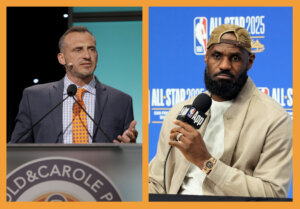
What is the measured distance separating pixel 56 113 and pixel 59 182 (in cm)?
56

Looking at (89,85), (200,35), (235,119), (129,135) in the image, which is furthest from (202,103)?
(200,35)

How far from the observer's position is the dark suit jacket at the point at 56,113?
9.67ft

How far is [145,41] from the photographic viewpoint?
3.38 meters

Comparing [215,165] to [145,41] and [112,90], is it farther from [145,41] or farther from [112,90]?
[145,41]

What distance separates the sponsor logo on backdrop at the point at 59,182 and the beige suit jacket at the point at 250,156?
13.7 inches

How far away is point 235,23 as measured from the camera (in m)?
3.61

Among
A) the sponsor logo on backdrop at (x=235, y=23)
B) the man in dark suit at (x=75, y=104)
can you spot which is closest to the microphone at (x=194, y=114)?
the man in dark suit at (x=75, y=104)

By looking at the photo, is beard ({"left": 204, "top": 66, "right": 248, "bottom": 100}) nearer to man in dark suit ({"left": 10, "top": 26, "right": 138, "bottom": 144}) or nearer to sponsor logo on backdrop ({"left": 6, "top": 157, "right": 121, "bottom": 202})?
man in dark suit ({"left": 10, "top": 26, "right": 138, "bottom": 144})

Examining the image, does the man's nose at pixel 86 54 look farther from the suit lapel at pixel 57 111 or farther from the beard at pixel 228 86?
the beard at pixel 228 86

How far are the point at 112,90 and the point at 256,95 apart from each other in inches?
38.6

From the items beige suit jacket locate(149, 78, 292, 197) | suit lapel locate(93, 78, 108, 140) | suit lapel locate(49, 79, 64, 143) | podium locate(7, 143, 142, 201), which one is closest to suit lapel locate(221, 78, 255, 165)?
beige suit jacket locate(149, 78, 292, 197)

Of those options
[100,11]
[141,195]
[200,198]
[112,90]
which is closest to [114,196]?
[141,195]

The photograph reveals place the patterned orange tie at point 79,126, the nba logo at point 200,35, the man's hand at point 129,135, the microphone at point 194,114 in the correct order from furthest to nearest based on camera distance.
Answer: the nba logo at point 200,35 < the patterned orange tie at point 79,126 < the man's hand at point 129,135 < the microphone at point 194,114

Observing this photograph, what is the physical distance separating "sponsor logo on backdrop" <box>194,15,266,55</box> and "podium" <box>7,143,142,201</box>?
132 centimetres
